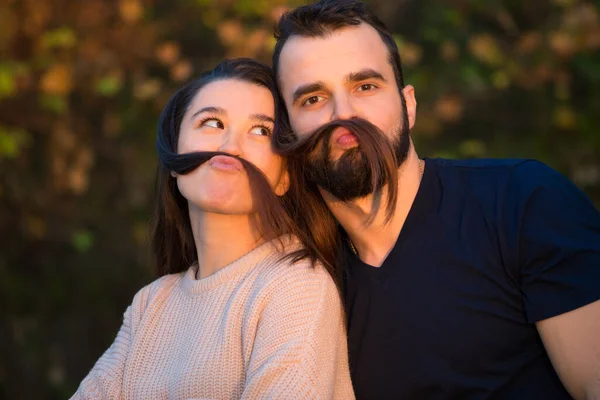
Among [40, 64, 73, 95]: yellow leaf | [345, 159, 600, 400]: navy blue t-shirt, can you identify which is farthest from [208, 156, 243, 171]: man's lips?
[40, 64, 73, 95]: yellow leaf

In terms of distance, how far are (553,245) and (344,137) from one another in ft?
2.26

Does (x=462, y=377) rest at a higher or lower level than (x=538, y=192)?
lower

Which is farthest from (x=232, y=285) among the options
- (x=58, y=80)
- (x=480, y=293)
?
(x=58, y=80)

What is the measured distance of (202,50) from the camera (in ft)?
17.6

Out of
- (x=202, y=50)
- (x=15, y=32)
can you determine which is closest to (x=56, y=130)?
(x=15, y=32)

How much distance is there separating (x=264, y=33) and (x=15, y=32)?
173cm

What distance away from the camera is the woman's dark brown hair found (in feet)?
7.47

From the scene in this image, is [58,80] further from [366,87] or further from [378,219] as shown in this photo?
[378,219]

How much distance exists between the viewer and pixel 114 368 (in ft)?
7.82

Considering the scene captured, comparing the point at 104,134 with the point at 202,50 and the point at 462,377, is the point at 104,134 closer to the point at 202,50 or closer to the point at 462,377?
the point at 202,50

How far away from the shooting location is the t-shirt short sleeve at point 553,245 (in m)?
2.12

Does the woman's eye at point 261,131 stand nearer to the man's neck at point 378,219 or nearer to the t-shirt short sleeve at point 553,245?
the man's neck at point 378,219

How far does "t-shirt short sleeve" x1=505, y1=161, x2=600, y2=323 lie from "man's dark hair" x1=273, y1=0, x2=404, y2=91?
608 millimetres

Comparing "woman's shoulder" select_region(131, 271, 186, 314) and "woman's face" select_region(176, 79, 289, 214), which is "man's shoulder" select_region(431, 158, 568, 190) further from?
"woman's shoulder" select_region(131, 271, 186, 314)
